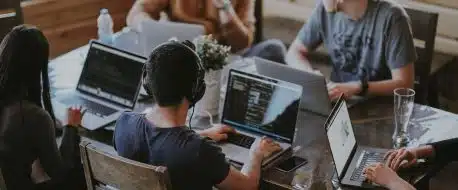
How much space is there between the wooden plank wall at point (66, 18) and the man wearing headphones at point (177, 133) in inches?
99.5

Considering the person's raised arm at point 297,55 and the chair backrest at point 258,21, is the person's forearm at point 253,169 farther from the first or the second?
the chair backrest at point 258,21

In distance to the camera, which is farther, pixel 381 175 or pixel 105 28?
pixel 105 28

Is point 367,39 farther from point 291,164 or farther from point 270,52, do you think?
point 291,164

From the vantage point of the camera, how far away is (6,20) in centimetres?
335

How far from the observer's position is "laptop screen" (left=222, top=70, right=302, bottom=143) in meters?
2.34

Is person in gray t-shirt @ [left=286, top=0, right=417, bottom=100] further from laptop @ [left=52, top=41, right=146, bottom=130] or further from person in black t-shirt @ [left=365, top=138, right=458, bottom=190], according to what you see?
laptop @ [left=52, top=41, right=146, bottom=130]

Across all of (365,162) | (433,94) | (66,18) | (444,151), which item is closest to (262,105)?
→ (365,162)

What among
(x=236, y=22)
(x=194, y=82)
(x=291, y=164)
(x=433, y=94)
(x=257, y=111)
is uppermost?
(x=194, y=82)

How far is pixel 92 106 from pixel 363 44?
115 cm

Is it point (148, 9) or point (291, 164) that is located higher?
point (148, 9)

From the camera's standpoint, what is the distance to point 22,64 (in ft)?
7.59

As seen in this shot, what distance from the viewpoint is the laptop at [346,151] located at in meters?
2.12

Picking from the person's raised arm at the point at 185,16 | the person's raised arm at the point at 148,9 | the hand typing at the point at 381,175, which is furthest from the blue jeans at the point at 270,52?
the hand typing at the point at 381,175

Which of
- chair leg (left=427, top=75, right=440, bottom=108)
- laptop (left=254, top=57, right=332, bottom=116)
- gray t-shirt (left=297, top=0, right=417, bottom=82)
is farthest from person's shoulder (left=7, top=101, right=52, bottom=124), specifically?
chair leg (left=427, top=75, right=440, bottom=108)
